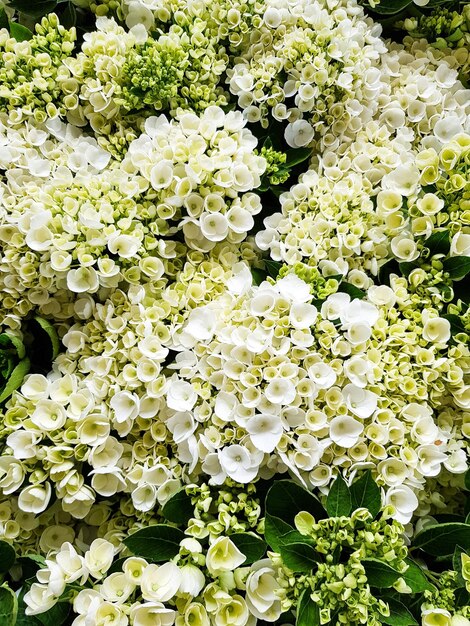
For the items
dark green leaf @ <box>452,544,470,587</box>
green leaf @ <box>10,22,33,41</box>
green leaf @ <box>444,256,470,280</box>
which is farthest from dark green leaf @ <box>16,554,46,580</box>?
green leaf @ <box>10,22,33,41</box>

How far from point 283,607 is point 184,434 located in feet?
1.01

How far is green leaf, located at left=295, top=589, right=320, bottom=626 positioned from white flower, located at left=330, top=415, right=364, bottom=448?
0.77ft

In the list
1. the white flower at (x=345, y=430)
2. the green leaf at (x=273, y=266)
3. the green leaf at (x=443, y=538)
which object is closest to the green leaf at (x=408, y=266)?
the green leaf at (x=273, y=266)

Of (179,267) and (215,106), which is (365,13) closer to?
(215,106)

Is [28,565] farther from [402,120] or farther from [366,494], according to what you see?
[402,120]

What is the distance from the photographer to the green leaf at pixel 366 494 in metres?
0.85

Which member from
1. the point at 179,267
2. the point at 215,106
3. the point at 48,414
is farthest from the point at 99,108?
the point at 48,414

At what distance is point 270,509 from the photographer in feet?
2.97

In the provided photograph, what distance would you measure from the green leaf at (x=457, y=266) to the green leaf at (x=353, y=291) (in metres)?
0.17

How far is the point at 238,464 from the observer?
0.90m

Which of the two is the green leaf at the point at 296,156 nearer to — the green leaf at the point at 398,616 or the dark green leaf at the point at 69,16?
the dark green leaf at the point at 69,16

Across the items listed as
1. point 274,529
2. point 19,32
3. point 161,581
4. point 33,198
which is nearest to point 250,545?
point 274,529

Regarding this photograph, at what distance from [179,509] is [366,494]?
1.02ft

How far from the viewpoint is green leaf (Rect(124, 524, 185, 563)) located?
34.5 inches
